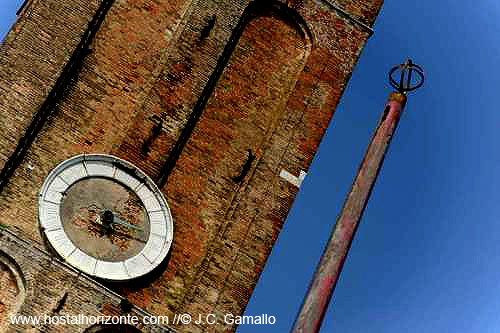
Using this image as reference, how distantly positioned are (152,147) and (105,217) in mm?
1367

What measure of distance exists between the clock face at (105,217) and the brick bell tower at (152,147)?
19mm

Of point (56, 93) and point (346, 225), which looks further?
point (56, 93)

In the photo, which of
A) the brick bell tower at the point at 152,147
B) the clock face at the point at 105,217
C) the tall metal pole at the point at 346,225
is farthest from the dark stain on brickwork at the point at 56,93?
the tall metal pole at the point at 346,225

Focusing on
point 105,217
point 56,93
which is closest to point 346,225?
point 105,217

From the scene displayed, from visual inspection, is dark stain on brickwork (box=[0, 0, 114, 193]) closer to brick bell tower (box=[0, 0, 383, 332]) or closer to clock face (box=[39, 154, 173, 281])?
brick bell tower (box=[0, 0, 383, 332])

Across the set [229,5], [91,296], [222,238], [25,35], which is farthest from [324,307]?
[229,5]

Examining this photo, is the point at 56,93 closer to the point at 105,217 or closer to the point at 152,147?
the point at 152,147

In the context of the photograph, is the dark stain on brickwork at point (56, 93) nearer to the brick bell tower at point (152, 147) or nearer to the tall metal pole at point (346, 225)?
the brick bell tower at point (152, 147)

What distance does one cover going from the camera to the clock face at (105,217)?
11508mm

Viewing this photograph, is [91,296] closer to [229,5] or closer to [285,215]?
[285,215]

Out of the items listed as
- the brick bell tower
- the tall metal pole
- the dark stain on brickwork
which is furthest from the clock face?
the tall metal pole

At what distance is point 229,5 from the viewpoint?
13.9 meters

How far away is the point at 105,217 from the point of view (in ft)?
38.9

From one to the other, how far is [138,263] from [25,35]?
3736 millimetres
